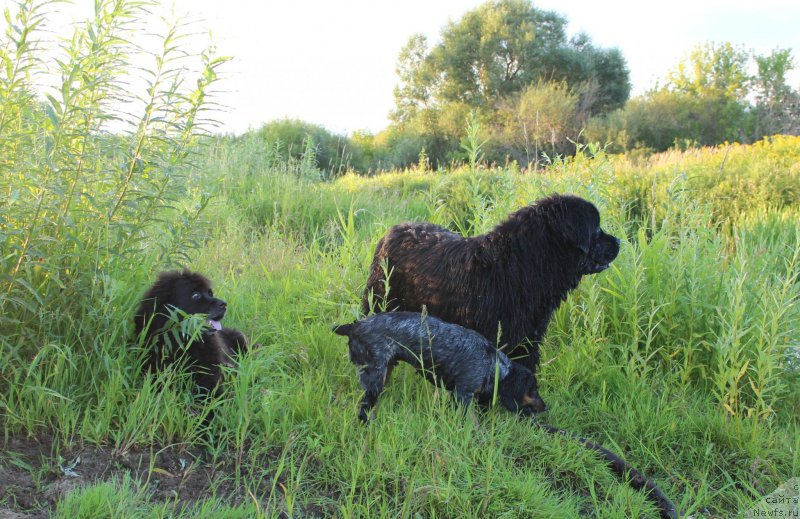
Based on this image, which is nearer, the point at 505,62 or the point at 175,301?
the point at 175,301

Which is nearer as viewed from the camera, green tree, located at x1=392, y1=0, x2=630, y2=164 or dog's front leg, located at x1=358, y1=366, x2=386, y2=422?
dog's front leg, located at x1=358, y1=366, x2=386, y2=422

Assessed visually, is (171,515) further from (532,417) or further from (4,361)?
(532,417)

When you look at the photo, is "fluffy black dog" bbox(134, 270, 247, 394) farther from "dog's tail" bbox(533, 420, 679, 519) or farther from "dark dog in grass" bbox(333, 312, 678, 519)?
"dog's tail" bbox(533, 420, 679, 519)

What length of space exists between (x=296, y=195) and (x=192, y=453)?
6.43 m

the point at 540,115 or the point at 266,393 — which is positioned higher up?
the point at 540,115

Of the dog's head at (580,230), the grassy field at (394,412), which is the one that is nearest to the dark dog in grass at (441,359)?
the grassy field at (394,412)

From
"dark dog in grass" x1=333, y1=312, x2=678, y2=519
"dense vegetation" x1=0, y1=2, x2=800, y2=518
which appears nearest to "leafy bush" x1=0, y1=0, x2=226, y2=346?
"dense vegetation" x1=0, y1=2, x2=800, y2=518

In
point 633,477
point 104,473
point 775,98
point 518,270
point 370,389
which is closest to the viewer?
point 104,473

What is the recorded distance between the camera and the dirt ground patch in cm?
267

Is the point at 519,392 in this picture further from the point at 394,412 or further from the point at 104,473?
the point at 104,473

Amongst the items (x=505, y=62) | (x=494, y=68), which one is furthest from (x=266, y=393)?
(x=505, y=62)

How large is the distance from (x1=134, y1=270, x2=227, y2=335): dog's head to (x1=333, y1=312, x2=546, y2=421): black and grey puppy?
0.81 meters

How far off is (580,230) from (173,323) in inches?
104

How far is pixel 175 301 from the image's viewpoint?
11.4ft
